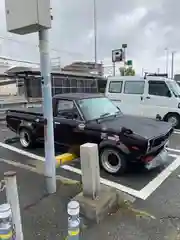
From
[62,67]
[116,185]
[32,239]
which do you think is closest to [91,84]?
[62,67]

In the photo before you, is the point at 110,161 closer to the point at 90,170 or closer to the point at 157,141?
the point at 157,141

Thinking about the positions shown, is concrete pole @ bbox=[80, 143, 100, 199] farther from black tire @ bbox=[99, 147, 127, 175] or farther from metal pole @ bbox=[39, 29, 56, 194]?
black tire @ bbox=[99, 147, 127, 175]

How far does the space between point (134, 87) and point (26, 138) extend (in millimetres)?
5432

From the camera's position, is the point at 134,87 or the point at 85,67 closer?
the point at 134,87

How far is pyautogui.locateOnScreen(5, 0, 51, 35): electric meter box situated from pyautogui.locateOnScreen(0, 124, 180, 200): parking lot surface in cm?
278

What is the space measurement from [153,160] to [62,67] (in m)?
20.3

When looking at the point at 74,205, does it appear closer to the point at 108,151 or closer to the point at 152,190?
the point at 152,190

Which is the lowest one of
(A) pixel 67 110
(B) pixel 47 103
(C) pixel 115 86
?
(A) pixel 67 110

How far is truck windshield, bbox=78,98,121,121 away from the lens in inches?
214

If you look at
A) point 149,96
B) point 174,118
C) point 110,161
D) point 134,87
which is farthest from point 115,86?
point 110,161

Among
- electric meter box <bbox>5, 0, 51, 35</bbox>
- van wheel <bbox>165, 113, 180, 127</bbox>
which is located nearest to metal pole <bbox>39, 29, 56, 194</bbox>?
electric meter box <bbox>5, 0, 51, 35</bbox>

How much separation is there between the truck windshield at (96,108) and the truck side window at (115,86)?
471cm

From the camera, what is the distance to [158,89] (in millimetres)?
9836

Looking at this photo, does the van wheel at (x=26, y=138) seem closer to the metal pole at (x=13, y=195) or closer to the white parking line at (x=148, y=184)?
the white parking line at (x=148, y=184)
